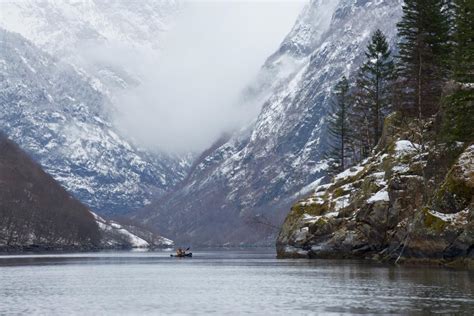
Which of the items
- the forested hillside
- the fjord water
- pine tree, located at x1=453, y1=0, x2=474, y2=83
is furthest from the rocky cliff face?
pine tree, located at x1=453, y1=0, x2=474, y2=83

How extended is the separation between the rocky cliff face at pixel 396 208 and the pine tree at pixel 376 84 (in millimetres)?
15135

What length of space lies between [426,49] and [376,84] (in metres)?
22.8

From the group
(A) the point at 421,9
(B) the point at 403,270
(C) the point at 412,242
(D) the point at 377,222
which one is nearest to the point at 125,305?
(B) the point at 403,270

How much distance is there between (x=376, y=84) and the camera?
479 feet

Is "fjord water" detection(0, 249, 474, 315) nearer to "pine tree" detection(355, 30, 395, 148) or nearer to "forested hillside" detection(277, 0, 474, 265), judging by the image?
"forested hillside" detection(277, 0, 474, 265)

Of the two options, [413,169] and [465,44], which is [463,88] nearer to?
[465,44]

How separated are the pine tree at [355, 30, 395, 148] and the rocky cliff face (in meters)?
15.1

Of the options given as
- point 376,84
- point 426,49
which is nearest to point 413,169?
point 426,49

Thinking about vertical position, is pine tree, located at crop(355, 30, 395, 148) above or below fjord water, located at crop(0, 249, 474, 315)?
above

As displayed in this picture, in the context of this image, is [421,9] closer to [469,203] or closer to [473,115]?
[473,115]

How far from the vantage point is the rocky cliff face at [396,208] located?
9078 centimetres

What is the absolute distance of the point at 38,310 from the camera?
2251 inches

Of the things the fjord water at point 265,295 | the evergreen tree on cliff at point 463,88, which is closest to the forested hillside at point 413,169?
the evergreen tree on cliff at point 463,88

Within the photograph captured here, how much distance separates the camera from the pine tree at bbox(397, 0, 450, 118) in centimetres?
12325
